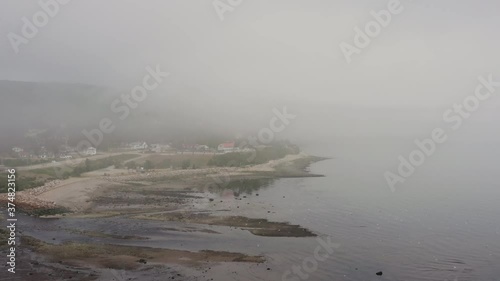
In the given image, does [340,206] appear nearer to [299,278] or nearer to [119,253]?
[299,278]

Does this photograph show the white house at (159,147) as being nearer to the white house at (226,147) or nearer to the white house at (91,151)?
the white house at (226,147)

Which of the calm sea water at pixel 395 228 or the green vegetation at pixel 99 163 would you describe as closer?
the calm sea water at pixel 395 228

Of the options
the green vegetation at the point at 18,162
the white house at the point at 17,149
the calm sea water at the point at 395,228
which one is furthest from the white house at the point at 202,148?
the green vegetation at the point at 18,162

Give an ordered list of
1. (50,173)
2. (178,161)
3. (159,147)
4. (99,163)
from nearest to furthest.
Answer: (50,173) → (99,163) → (178,161) → (159,147)

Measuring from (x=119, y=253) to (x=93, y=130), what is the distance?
92743mm

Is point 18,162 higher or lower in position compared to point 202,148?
lower

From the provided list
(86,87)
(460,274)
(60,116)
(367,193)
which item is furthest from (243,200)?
(86,87)

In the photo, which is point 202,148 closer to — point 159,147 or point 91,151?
point 159,147

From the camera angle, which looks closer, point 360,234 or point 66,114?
point 360,234

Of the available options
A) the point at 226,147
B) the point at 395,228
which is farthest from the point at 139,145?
the point at 395,228

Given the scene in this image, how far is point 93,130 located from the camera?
112875 millimetres

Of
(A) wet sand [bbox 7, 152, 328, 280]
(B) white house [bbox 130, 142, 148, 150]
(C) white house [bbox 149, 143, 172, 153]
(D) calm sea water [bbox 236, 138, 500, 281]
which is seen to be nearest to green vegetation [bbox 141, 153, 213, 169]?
(A) wet sand [bbox 7, 152, 328, 280]

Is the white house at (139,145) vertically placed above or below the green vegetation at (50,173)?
above

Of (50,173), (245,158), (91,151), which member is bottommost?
(50,173)
